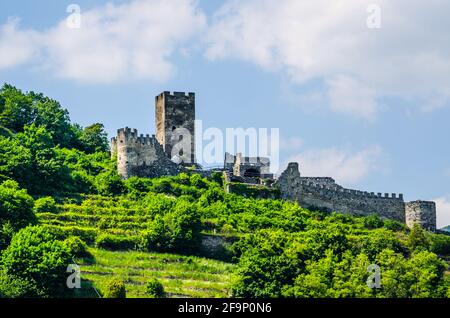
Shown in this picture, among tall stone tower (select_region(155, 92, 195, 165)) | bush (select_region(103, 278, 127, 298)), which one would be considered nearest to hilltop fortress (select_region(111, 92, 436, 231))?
tall stone tower (select_region(155, 92, 195, 165))

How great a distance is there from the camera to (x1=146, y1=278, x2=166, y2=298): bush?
5972cm

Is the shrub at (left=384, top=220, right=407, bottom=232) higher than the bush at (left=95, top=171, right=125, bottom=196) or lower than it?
lower

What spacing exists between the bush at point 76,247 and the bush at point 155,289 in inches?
188

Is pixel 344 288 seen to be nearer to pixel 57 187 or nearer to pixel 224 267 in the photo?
pixel 224 267

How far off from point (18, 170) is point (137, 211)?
706 cm

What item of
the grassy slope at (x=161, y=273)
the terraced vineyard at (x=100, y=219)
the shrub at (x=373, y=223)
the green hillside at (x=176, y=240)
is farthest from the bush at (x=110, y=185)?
the shrub at (x=373, y=223)

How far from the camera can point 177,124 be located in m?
79.4

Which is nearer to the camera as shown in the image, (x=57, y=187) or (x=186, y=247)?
(x=186, y=247)

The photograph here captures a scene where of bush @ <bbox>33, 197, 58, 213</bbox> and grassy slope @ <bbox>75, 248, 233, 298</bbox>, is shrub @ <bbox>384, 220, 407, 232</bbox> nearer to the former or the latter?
grassy slope @ <bbox>75, 248, 233, 298</bbox>

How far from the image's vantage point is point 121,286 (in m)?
58.9

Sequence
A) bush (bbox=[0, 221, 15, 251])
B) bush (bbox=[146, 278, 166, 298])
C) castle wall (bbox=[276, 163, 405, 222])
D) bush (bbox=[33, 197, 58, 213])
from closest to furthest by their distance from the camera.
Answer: bush (bbox=[146, 278, 166, 298])
bush (bbox=[0, 221, 15, 251])
bush (bbox=[33, 197, 58, 213])
castle wall (bbox=[276, 163, 405, 222])

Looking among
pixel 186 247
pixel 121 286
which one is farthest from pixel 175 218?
pixel 121 286

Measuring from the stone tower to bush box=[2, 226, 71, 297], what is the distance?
23.8m

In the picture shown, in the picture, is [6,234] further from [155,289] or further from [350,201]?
[350,201]
